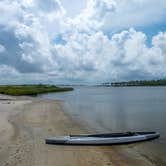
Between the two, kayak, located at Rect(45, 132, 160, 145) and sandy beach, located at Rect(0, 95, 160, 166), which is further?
kayak, located at Rect(45, 132, 160, 145)

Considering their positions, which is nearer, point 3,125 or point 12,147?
point 12,147

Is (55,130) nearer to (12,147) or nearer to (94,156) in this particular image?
(12,147)

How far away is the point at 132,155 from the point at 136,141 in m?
2.99

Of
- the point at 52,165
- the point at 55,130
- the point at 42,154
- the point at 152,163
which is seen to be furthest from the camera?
the point at 55,130

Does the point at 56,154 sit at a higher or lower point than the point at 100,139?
lower

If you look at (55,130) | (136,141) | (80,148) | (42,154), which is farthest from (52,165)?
(55,130)

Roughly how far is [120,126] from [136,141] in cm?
752

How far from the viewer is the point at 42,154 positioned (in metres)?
13.3

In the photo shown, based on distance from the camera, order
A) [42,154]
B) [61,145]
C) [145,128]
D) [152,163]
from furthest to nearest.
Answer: [145,128] → [61,145] → [42,154] → [152,163]

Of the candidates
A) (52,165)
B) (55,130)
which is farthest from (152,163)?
(55,130)

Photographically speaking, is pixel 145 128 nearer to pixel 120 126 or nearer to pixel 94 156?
pixel 120 126

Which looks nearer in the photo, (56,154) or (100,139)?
(56,154)

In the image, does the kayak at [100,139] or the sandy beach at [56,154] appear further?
the kayak at [100,139]

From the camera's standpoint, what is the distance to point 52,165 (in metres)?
11.5
